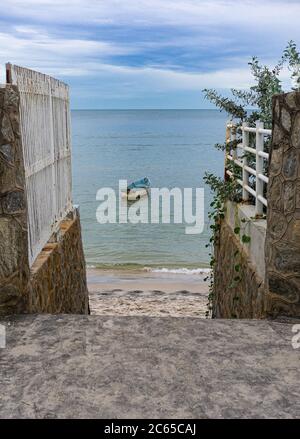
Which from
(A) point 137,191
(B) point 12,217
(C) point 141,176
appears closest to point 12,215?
(B) point 12,217

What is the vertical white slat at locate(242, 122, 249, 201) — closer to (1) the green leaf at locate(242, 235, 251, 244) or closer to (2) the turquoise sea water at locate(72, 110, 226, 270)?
(1) the green leaf at locate(242, 235, 251, 244)

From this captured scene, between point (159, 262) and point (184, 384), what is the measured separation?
18.4m

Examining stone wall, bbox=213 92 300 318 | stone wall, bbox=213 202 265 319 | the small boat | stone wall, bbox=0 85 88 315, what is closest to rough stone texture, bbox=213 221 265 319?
stone wall, bbox=213 202 265 319

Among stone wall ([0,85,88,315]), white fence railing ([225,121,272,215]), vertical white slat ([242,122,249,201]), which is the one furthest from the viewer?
vertical white slat ([242,122,249,201])

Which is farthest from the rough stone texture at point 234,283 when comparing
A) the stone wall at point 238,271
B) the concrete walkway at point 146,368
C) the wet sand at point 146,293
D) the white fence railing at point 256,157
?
the wet sand at point 146,293

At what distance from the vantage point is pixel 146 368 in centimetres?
339

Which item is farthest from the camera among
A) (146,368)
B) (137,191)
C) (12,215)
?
(137,191)

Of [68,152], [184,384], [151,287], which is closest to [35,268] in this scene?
[184,384]

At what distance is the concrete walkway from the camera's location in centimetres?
294

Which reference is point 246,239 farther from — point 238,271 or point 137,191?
point 137,191

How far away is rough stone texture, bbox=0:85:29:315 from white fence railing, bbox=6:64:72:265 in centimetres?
61

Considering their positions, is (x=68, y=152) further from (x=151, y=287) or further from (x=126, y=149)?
(x=126, y=149)

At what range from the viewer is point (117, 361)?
11.5 feet

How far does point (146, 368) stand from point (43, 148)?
347 cm
